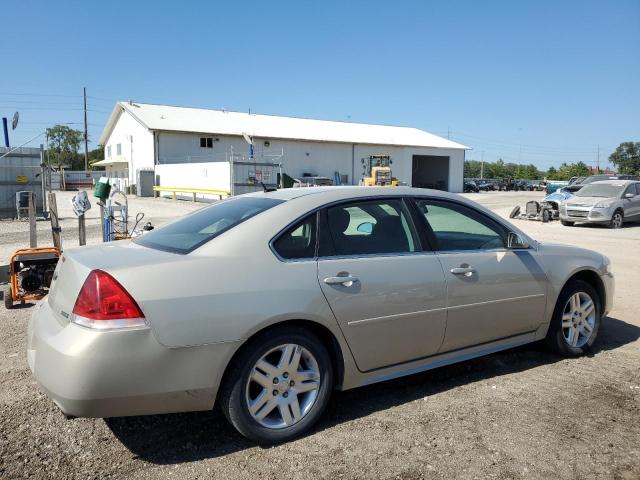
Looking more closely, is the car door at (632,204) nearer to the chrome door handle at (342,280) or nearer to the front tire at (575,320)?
the front tire at (575,320)

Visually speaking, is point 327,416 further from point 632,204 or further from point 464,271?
point 632,204

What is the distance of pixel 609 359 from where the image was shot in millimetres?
4730

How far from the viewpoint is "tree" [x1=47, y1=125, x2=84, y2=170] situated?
87300 mm

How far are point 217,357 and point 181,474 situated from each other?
646 millimetres

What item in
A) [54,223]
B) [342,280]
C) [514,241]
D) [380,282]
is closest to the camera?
[342,280]

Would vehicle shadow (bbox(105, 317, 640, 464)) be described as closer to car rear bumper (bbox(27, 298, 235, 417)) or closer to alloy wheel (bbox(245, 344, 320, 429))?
alloy wheel (bbox(245, 344, 320, 429))

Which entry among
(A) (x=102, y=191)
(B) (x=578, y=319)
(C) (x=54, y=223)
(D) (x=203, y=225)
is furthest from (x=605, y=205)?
(D) (x=203, y=225)

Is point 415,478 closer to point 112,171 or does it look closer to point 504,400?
point 504,400

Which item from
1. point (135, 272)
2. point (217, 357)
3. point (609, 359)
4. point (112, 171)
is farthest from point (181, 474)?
point (112, 171)

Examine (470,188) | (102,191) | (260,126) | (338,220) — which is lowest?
(338,220)

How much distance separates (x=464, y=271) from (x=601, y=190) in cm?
1762

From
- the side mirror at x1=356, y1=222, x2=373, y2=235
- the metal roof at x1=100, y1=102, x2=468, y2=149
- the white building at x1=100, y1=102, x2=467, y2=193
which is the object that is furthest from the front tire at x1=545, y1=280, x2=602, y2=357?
the metal roof at x1=100, y1=102, x2=468, y2=149

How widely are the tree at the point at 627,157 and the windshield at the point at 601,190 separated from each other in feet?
273

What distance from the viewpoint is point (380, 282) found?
11.5 ft
